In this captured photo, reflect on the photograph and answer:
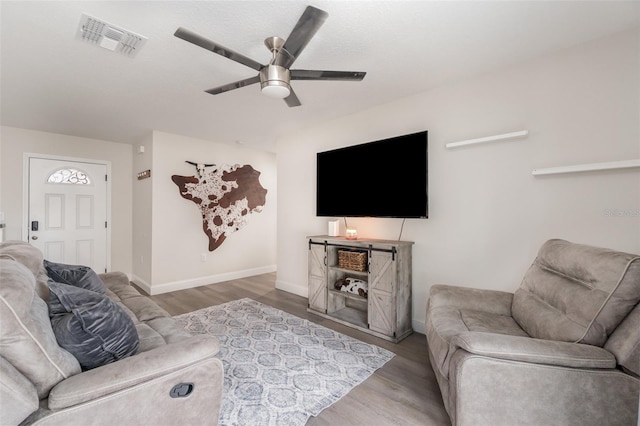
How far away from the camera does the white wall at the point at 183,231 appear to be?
4.10 metres

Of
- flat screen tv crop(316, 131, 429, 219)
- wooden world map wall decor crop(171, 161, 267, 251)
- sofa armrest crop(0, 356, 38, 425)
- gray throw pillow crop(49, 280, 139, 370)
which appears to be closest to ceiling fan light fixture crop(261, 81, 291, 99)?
flat screen tv crop(316, 131, 429, 219)

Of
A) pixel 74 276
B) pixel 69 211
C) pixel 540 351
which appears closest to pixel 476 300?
pixel 540 351

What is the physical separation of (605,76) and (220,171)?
4623mm

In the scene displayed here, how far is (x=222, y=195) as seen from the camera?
15.5 feet

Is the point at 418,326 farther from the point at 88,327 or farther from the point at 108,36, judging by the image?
the point at 108,36

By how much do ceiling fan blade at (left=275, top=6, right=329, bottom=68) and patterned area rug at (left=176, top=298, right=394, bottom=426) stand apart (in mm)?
2151

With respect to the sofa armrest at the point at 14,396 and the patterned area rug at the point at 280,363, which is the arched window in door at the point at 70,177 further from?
the sofa armrest at the point at 14,396

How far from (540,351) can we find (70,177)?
5828 millimetres

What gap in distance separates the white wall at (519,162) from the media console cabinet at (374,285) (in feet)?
0.85

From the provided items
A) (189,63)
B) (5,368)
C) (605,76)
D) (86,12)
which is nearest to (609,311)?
(605,76)

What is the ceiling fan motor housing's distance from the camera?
1.77 meters

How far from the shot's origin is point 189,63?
88.8 inches

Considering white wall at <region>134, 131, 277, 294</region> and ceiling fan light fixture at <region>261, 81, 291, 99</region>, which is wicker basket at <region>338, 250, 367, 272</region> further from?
white wall at <region>134, 131, 277, 294</region>

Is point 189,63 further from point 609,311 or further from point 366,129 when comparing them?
point 609,311
